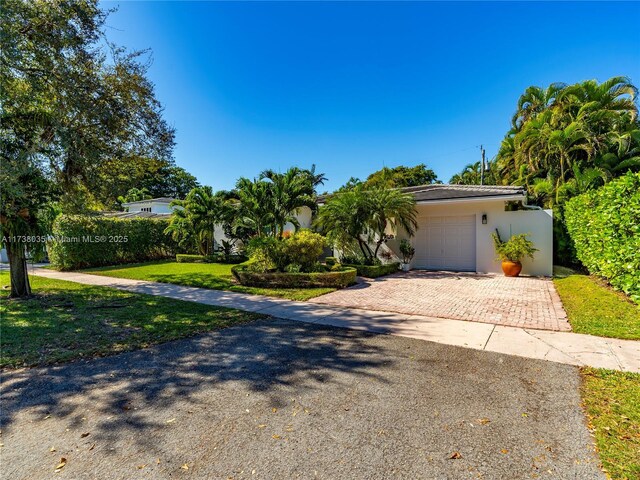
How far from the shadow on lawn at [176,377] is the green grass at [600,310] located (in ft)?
13.9

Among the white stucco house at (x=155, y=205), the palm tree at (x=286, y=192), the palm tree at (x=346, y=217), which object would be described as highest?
the white stucco house at (x=155, y=205)

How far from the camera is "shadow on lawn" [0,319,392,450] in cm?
319

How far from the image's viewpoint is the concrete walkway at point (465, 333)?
14.8 feet

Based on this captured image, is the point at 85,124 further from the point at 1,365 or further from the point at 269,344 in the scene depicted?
the point at 269,344

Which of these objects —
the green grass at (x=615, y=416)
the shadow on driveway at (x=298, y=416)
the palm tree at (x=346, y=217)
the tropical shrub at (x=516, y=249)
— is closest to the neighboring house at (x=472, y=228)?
the tropical shrub at (x=516, y=249)

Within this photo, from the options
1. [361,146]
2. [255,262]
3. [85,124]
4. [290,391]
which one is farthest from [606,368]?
[361,146]

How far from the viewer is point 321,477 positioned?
228cm

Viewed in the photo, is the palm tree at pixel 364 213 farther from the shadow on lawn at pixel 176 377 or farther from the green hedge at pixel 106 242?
the green hedge at pixel 106 242

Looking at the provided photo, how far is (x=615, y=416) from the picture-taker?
3006 mm

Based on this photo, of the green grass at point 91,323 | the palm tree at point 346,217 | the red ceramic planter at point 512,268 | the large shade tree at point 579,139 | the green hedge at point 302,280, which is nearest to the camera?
the green grass at point 91,323

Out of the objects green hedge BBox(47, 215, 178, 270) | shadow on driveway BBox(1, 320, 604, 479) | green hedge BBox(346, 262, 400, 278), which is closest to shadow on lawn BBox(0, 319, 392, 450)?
shadow on driveway BBox(1, 320, 604, 479)

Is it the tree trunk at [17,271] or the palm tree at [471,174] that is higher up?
the palm tree at [471,174]

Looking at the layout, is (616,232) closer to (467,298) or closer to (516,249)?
(467,298)

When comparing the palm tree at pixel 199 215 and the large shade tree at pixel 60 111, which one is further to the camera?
the palm tree at pixel 199 215
